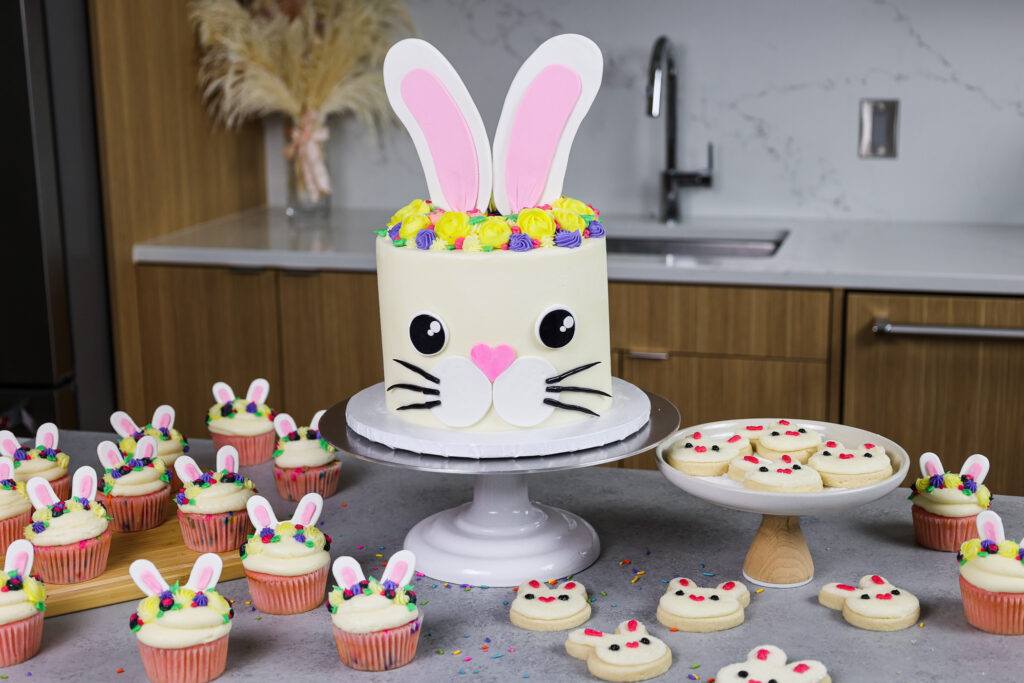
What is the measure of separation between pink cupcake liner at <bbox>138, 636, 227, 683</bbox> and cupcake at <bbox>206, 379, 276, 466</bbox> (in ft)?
1.96

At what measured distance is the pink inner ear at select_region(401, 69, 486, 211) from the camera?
130cm

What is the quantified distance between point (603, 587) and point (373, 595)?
0.29 meters

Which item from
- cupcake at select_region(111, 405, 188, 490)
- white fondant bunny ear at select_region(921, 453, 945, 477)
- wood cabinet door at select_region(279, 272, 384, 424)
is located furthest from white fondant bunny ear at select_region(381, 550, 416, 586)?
wood cabinet door at select_region(279, 272, 384, 424)

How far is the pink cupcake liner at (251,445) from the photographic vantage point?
1685 mm

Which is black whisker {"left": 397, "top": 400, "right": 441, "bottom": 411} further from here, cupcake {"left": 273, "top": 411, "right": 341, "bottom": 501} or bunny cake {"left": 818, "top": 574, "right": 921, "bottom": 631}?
bunny cake {"left": 818, "top": 574, "right": 921, "bottom": 631}

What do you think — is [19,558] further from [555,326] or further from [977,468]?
[977,468]

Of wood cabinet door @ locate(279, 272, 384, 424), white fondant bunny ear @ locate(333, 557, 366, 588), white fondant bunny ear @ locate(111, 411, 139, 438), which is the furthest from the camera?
wood cabinet door @ locate(279, 272, 384, 424)

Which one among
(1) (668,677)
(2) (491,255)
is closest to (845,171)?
(2) (491,255)

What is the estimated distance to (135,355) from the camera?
2.91 m

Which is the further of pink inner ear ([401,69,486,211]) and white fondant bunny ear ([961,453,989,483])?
white fondant bunny ear ([961,453,989,483])

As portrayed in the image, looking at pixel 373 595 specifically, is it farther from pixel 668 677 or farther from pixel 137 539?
pixel 137 539

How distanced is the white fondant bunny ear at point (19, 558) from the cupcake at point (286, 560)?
22 cm

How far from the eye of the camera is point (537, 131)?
132cm

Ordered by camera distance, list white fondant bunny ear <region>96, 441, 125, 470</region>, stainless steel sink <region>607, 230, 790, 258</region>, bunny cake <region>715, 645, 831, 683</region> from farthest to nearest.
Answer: stainless steel sink <region>607, 230, 790, 258</region> → white fondant bunny ear <region>96, 441, 125, 470</region> → bunny cake <region>715, 645, 831, 683</region>
